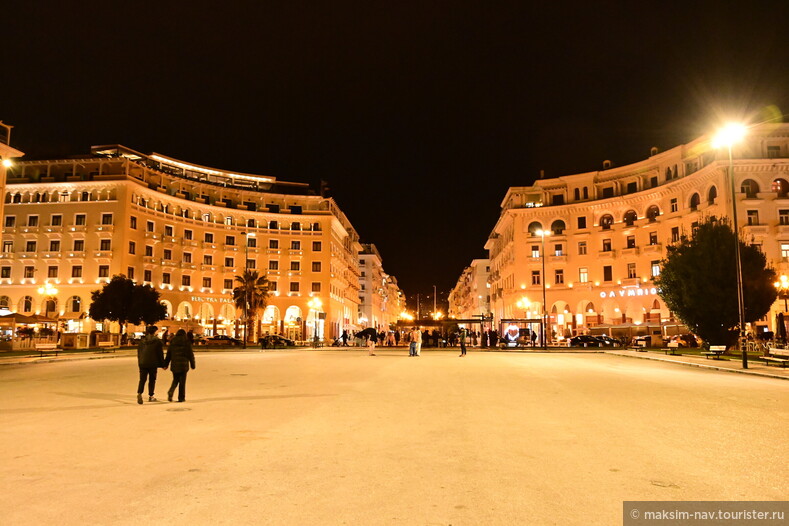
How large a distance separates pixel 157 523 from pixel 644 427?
7739 mm

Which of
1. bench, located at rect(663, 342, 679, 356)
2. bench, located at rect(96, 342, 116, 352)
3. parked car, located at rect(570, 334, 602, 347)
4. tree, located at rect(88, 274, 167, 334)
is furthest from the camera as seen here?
tree, located at rect(88, 274, 167, 334)

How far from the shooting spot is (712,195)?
5397 cm

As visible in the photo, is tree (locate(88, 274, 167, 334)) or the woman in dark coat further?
tree (locate(88, 274, 167, 334))

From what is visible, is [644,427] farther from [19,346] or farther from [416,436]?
[19,346]

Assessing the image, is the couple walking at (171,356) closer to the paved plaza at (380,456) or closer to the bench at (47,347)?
the paved plaza at (380,456)

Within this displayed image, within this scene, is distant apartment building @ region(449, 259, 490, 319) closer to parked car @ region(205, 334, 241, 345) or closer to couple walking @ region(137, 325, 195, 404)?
parked car @ region(205, 334, 241, 345)

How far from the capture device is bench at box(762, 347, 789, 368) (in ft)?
78.8

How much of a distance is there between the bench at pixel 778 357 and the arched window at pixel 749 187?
3171cm

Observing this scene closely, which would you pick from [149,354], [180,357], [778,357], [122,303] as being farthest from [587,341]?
[149,354]

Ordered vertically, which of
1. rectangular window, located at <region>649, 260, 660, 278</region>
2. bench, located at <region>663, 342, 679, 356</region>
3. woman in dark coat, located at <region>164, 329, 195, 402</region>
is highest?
rectangular window, located at <region>649, 260, 660, 278</region>

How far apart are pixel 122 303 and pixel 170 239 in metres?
16.3

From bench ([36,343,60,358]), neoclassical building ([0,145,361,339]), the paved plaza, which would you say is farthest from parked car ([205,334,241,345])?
the paved plaza

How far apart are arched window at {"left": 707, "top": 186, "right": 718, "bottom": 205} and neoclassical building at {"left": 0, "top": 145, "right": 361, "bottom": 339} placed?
40.8 meters

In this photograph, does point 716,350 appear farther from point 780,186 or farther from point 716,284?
point 780,186
